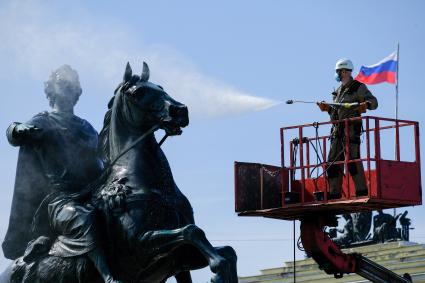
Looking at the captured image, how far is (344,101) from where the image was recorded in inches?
1094

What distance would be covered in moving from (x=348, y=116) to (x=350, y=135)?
0.35m

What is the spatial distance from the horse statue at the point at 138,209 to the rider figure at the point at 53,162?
0.39 metres

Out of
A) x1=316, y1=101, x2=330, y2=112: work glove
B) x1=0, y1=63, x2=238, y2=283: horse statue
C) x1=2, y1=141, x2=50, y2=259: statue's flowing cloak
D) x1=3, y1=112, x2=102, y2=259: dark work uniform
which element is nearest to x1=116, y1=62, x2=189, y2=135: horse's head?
x1=0, y1=63, x2=238, y2=283: horse statue

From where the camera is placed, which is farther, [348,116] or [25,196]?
[348,116]

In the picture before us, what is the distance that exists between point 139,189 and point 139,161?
17.6 inches

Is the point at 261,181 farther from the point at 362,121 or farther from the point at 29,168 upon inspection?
the point at 29,168

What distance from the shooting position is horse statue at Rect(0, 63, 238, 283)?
20.4 metres

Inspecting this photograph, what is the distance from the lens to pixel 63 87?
22094 mm

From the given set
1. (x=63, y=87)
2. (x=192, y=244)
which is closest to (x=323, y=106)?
(x=63, y=87)

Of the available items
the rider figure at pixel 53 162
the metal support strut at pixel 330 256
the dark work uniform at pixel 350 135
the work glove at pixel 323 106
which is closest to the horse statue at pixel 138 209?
the rider figure at pixel 53 162

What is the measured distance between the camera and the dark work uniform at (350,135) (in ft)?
90.8

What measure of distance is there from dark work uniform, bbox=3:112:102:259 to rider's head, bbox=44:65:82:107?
1.01ft

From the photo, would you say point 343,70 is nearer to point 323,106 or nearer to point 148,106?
point 323,106

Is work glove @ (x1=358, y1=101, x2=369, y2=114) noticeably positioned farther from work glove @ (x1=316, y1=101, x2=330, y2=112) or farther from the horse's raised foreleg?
the horse's raised foreleg
